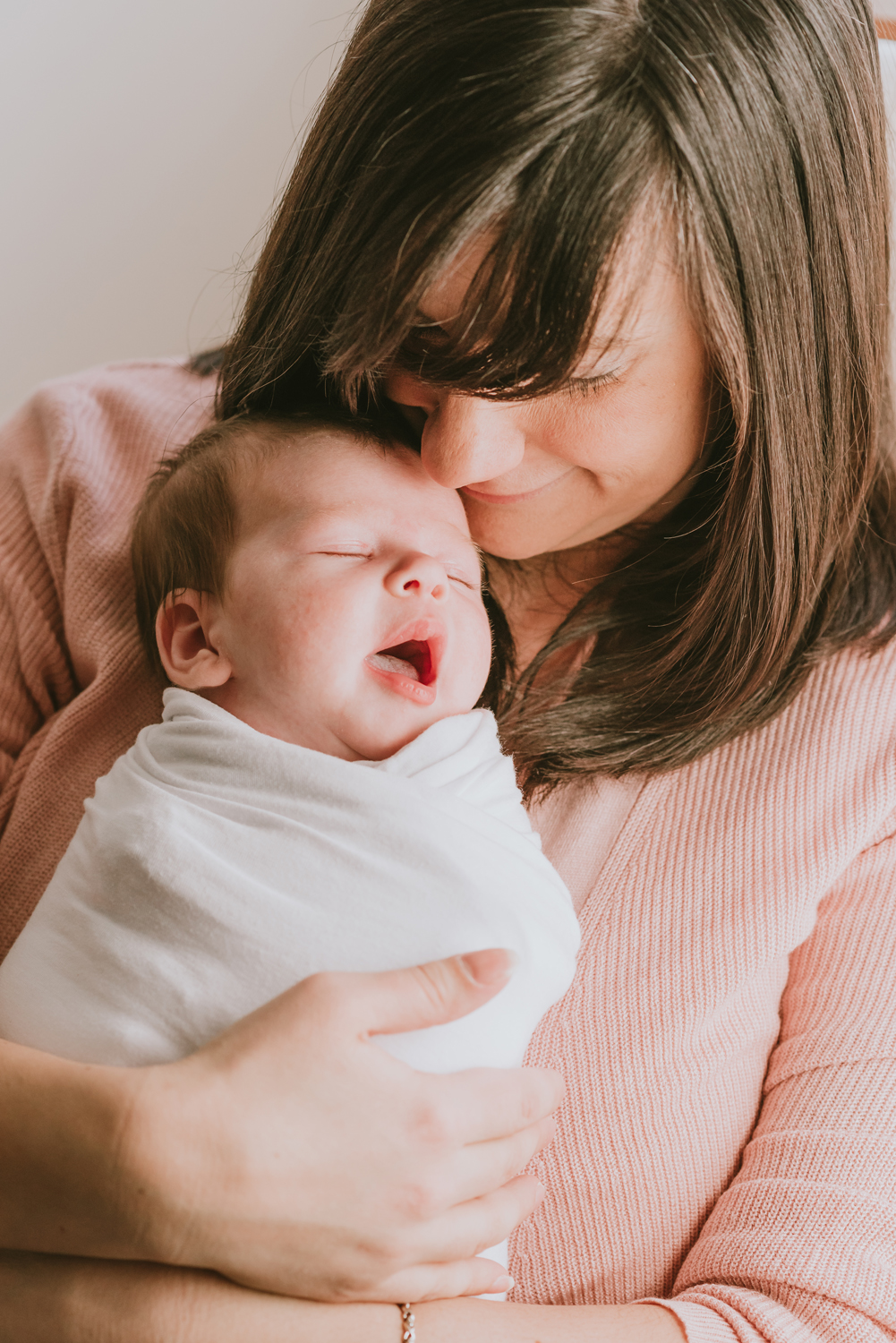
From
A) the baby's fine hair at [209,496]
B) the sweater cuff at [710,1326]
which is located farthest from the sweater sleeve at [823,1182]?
the baby's fine hair at [209,496]

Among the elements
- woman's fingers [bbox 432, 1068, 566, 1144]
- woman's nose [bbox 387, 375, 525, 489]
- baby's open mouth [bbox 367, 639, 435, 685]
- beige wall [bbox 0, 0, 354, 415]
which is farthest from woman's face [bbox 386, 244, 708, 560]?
beige wall [bbox 0, 0, 354, 415]

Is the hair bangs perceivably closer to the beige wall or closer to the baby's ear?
the baby's ear

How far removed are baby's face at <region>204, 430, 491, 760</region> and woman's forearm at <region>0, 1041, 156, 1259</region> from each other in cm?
35

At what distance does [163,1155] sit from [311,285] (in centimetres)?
72

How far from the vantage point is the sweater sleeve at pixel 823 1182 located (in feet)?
3.00

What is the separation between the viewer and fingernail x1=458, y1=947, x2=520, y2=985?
77 cm

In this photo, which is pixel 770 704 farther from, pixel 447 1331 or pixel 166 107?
pixel 166 107

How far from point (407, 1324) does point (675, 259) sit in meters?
0.85

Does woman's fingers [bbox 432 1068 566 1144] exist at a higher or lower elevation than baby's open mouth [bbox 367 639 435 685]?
lower

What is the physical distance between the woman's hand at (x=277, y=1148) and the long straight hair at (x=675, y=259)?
1.44ft

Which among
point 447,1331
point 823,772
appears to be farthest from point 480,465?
point 447,1331

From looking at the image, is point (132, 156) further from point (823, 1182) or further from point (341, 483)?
point (823, 1182)

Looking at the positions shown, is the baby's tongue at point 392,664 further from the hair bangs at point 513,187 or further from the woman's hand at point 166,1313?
the woman's hand at point 166,1313

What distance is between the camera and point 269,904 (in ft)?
2.69
